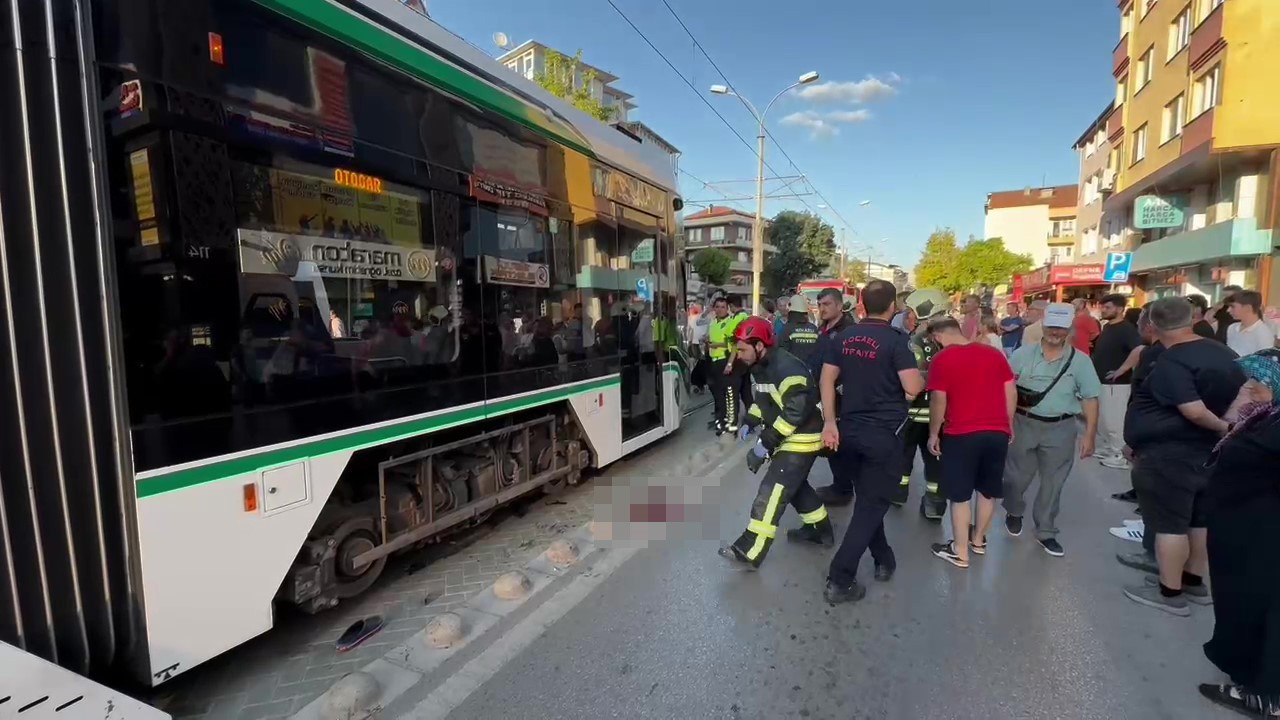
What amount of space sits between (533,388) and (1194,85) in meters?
21.5

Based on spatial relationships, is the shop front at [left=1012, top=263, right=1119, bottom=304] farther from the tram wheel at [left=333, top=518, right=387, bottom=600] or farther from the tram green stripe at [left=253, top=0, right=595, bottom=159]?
the tram wheel at [left=333, top=518, right=387, bottom=600]

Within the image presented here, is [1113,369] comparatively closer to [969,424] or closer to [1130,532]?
[1130,532]

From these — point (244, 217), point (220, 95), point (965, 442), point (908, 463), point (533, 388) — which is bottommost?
→ point (908, 463)

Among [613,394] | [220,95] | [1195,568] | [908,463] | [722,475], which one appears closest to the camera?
[220,95]

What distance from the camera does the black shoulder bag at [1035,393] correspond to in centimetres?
444

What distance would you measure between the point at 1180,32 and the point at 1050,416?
2191cm

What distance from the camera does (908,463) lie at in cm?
555

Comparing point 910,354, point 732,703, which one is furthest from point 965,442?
point 732,703

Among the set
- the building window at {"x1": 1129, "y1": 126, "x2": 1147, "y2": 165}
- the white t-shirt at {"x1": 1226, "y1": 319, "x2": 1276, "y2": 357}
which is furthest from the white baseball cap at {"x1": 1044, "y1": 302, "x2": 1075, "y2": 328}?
the building window at {"x1": 1129, "y1": 126, "x2": 1147, "y2": 165}

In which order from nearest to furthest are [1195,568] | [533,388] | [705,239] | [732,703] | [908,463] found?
[732,703], [1195,568], [533,388], [908,463], [705,239]

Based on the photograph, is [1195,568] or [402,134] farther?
[1195,568]

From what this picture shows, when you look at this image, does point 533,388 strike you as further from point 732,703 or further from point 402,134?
point 732,703

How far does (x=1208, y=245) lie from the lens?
16.2m

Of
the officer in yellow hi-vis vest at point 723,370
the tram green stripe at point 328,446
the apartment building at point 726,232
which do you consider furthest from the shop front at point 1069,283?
the apartment building at point 726,232
